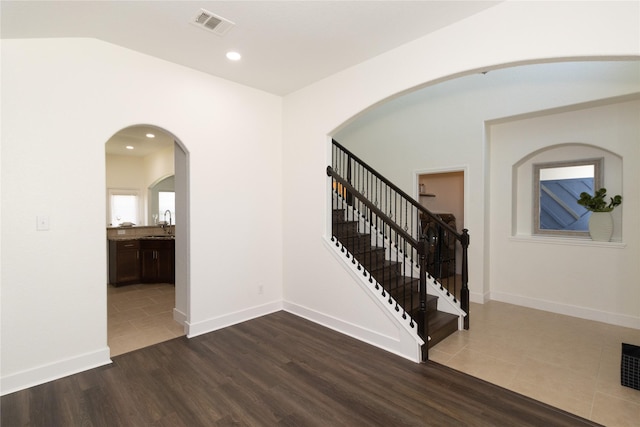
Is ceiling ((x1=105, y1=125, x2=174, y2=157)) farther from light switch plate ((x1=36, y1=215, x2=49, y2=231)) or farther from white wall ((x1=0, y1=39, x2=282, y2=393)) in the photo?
light switch plate ((x1=36, y1=215, x2=49, y2=231))

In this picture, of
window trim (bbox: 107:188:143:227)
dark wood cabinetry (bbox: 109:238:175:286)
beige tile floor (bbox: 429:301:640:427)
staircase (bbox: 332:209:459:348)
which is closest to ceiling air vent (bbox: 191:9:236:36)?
staircase (bbox: 332:209:459:348)

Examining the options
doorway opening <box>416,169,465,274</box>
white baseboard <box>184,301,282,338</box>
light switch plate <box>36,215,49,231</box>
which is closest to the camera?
light switch plate <box>36,215,49,231</box>

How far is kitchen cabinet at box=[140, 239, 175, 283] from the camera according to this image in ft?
19.5

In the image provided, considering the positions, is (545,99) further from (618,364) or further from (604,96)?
(618,364)

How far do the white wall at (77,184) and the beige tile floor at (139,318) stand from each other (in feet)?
1.11

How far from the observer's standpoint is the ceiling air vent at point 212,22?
99.3 inches

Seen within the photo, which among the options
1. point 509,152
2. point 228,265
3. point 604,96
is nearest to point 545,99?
point 604,96

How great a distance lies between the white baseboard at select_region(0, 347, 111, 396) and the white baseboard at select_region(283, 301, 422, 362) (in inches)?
85.8

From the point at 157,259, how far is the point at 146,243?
1.23ft

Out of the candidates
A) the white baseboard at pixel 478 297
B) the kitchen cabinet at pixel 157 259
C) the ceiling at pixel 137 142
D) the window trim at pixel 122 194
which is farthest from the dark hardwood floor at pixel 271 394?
the window trim at pixel 122 194

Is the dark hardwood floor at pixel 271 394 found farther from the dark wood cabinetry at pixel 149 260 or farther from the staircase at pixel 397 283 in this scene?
the dark wood cabinetry at pixel 149 260

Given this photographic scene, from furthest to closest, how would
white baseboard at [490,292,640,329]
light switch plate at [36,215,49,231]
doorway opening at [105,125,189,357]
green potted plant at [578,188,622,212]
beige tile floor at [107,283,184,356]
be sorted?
green potted plant at [578,188,622,212] < white baseboard at [490,292,640,329] < doorway opening at [105,125,189,357] < beige tile floor at [107,283,184,356] < light switch plate at [36,215,49,231]

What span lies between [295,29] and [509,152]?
3978 mm

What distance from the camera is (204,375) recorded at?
272cm
